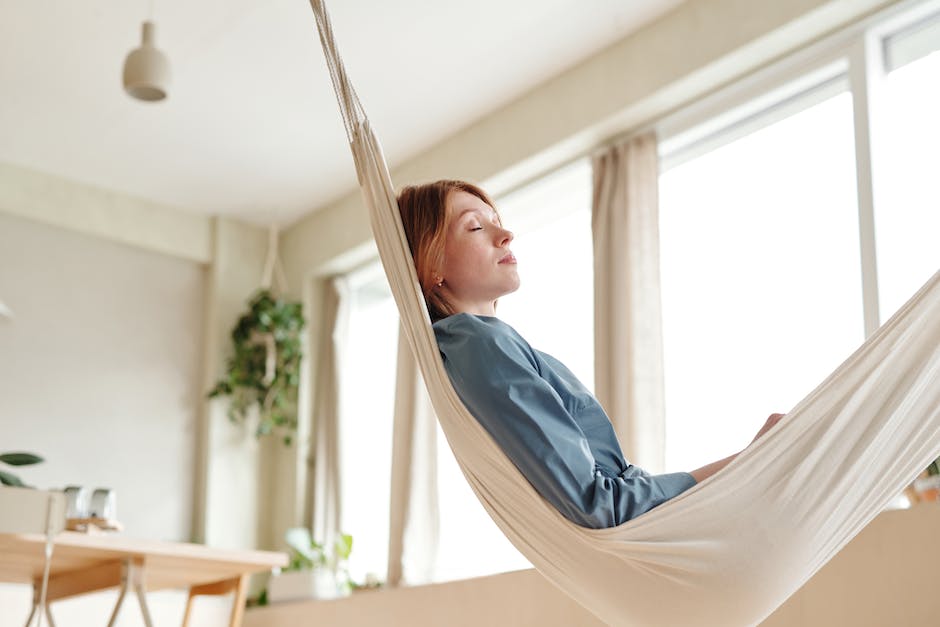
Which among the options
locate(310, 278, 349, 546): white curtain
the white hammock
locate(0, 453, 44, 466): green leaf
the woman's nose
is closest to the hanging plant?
locate(310, 278, 349, 546): white curtain

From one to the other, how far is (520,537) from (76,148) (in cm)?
353

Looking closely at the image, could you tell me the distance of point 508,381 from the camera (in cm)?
166

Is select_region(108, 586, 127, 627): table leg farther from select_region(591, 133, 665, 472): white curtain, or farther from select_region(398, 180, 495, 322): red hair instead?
select_region(591, 133, 665, 472): white curtain

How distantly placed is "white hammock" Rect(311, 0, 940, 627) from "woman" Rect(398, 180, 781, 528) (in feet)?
0.14

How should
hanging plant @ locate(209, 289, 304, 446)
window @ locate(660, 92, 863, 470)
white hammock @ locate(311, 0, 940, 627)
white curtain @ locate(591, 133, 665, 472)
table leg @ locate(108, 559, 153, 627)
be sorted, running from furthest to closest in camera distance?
hanging plant @ locate(209, 289, 304, 446), white curtain @ locate(591, 133, 665, 472), window @ locate(660, 92, 863, 470), table leg @ locate(108, 559, 153, 627), white hammock @ locate(311, 0, 940, 627)

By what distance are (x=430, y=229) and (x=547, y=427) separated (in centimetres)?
49

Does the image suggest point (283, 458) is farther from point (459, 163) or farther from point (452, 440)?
point (452, 440)

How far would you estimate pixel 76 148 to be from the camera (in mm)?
4645

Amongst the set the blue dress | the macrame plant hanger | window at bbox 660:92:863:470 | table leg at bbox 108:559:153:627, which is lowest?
table leg at bbox 108:559:153:627

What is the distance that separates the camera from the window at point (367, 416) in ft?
15.4

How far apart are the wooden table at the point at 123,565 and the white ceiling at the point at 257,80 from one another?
5.74ft

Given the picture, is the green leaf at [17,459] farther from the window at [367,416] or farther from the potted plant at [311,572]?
the window at [367,416]

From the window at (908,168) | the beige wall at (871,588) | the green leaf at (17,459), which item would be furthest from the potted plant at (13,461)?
the window at (908,168)

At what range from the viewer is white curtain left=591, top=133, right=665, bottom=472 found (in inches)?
137
